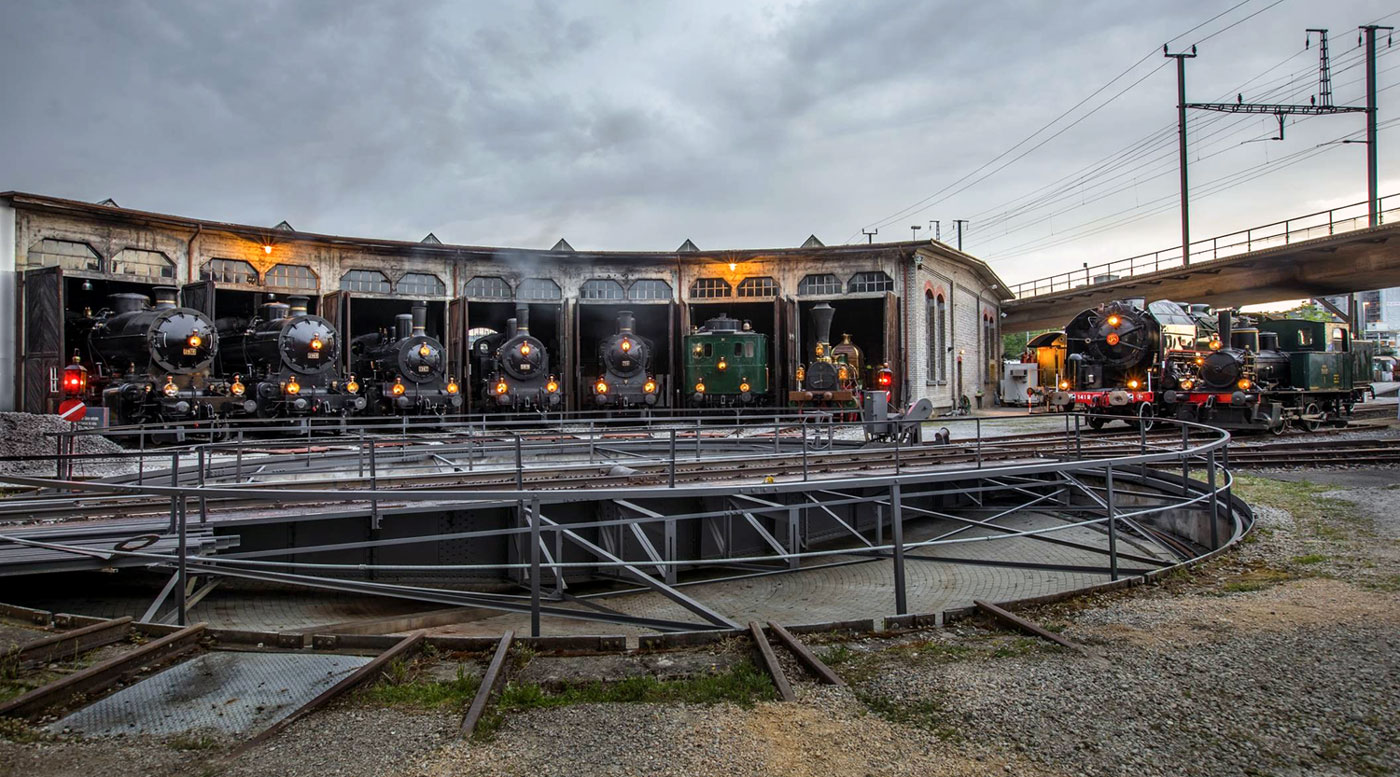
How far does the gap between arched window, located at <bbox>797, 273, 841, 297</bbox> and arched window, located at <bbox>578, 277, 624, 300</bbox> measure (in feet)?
25.2

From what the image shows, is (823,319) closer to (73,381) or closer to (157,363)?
(157,363)

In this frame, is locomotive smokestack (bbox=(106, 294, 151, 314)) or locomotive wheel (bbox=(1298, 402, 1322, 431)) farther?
locomotive wheel (bbox=(1298, 402, 1322, 431))

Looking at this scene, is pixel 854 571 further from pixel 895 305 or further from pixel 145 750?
pixel 895 305

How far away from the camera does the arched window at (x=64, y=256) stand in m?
21.1

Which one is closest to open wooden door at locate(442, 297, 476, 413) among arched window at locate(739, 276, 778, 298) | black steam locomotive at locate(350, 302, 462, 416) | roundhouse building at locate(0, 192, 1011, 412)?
roundhouse building at locate(0, 192, 1011, 412)

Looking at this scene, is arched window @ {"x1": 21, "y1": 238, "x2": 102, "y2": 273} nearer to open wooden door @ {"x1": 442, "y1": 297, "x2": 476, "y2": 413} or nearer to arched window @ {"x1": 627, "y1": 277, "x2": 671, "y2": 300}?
open wooden door @ {"x1": 442, "y1": 297, "x2": 476, "y2": 413}

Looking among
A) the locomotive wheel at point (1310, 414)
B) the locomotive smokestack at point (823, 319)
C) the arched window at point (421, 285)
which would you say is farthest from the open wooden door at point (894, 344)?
the arched window at point (421, 285)

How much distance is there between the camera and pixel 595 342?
132ft

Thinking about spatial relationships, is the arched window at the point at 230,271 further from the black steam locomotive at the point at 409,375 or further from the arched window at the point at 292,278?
the black steam locomotive at the point at 409,375

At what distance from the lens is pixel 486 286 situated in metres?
30.5

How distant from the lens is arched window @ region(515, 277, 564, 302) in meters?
30.6

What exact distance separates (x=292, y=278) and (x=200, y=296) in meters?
4.06

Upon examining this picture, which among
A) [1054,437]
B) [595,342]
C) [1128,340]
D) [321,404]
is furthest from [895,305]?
[321,404]

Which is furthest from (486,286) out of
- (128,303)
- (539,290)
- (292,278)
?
(128,303)
